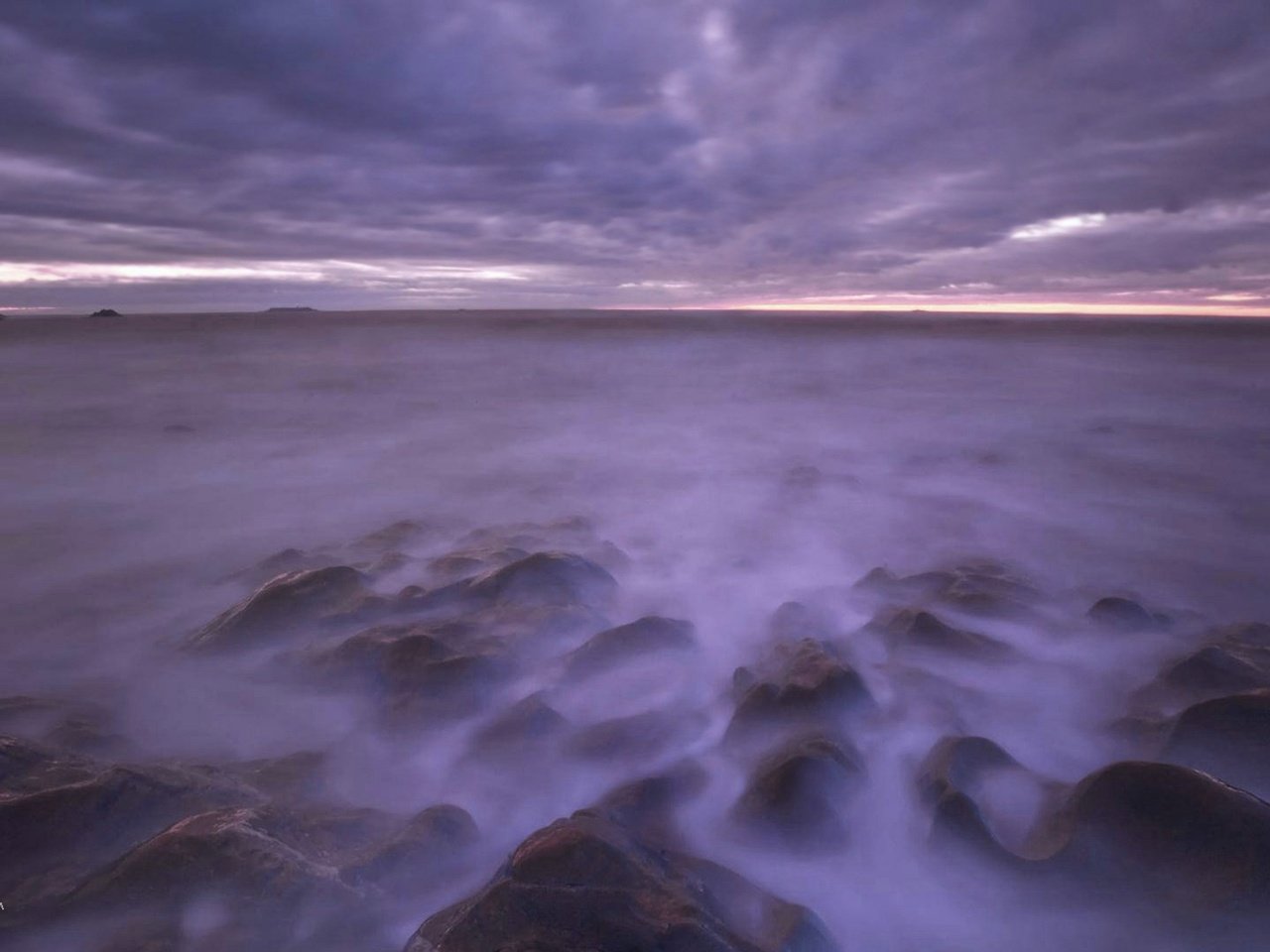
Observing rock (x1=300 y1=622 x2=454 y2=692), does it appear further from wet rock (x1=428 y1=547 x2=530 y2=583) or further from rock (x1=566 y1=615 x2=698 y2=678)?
wet rock (x1=428 y1=547 x2=530 y2=583)

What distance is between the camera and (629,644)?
14.4 feet

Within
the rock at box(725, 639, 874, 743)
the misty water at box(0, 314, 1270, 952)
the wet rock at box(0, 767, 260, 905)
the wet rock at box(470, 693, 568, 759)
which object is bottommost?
the misty water at box(0, 314, 1270, 952)

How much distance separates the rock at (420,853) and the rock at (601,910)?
1.41ft

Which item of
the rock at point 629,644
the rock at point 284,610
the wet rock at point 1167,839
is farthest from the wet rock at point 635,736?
the rock at point 284,610

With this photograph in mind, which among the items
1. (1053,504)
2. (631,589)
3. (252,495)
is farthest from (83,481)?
(1053,504)

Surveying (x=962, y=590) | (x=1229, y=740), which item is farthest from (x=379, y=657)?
(x=1229, y=740)

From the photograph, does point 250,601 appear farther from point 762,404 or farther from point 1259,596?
point 762,404

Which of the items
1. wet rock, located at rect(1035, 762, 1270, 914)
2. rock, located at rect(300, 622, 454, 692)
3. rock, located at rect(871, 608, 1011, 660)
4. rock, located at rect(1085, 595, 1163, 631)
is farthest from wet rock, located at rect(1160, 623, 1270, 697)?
rock, located at rect(300, 622, 454, 692)

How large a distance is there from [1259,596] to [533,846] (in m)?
6.29

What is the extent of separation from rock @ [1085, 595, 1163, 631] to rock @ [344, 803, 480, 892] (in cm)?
419

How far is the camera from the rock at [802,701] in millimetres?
3553

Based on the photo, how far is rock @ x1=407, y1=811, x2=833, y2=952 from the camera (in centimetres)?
202

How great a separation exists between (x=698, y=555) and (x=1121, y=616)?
3159mm

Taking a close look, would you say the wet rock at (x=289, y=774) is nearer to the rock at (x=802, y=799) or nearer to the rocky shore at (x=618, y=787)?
the rocky shore at (x=618, y=787)
